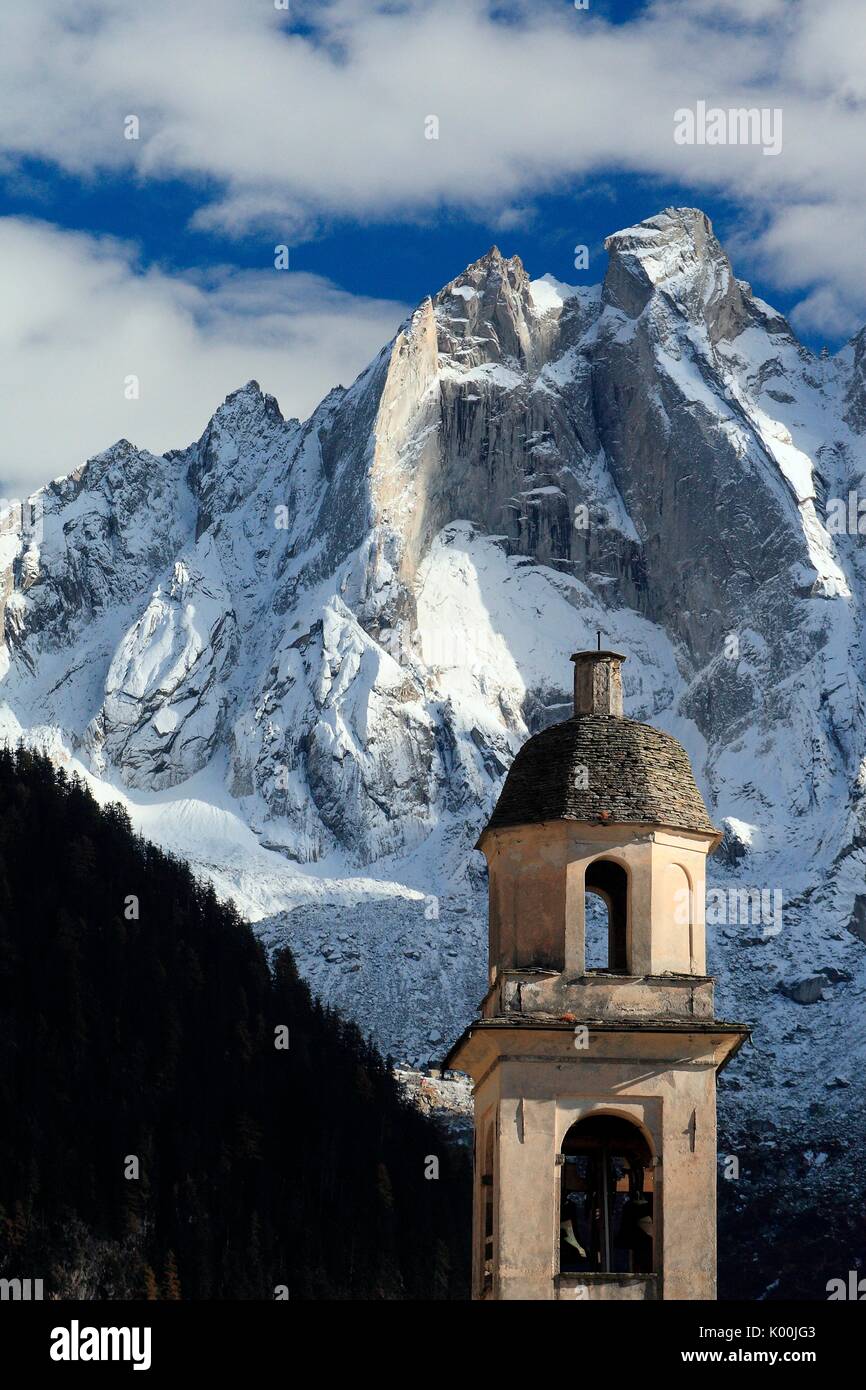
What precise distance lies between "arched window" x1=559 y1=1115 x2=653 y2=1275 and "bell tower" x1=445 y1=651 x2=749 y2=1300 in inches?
1.6

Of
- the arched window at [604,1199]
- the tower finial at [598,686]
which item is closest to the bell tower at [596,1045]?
the arched window at [604,1199]

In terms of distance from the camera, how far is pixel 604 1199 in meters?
47.0

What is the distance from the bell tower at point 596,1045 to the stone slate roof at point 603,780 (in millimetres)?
43

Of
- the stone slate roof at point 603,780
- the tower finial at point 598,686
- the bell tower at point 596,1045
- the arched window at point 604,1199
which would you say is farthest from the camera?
the tower finial at point 598,686

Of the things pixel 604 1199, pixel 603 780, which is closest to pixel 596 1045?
pixel 604 1199

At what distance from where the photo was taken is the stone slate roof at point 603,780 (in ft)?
157

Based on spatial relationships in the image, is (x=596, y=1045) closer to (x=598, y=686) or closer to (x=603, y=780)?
(x=603, y=780)

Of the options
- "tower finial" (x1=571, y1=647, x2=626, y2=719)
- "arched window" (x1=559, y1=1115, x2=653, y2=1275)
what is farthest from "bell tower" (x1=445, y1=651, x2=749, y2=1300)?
"tower finial" (x1=571, y1=647, x2=626, y2=719)

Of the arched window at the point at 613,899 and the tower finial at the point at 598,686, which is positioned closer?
the arched window at the point at 613,899

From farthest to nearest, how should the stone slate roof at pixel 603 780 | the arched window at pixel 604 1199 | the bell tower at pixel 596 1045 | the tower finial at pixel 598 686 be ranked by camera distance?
1. the tower finial at pixel 598 686
2. the stone slate roof at pixel 603 780
3. the arched window at pixel 604 1199
4. the bell tower at pixel 596 1045

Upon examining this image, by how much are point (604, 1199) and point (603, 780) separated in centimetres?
784

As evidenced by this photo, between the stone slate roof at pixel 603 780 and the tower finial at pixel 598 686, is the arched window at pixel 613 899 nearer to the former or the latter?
the stone slate roof at pixel 603 780

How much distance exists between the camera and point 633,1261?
150ft

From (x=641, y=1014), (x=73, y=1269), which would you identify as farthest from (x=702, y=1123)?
(x=73, y=1269)
